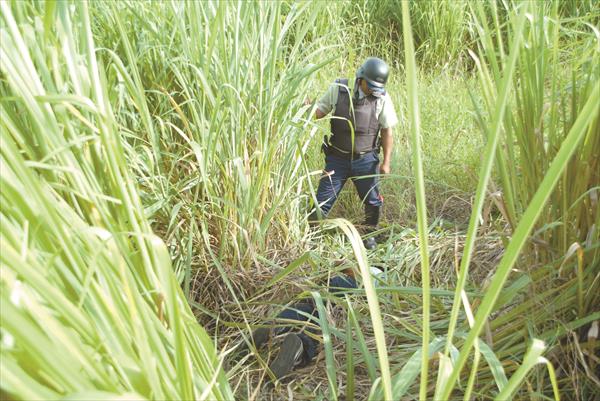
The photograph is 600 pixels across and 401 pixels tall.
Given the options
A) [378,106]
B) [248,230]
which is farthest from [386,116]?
[248,230]

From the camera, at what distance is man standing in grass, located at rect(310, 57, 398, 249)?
2695mm

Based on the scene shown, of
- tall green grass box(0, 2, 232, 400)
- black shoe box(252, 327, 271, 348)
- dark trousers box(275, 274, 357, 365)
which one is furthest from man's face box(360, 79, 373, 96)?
tall green grass box(0, 2, 232, 400)

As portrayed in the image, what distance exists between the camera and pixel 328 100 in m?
2.73

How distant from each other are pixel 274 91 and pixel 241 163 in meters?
0.29

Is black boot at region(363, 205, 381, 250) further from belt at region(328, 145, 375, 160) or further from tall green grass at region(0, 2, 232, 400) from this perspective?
tall green grass at region(0, 2, 232, 400)

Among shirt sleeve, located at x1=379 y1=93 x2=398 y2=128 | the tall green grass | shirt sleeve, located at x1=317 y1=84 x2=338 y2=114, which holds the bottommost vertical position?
shirt sleeve, located at x1=379 y1=93 x2=398 y2=128

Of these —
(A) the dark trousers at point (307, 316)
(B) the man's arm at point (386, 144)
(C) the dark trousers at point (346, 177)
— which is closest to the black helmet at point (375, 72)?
(B) the man's arm at point (386, 144)

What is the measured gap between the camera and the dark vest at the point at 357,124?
2699 millimetres

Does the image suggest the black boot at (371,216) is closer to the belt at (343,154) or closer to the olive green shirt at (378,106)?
the belt at (343,154)

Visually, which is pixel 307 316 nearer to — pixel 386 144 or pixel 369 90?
pixel 369 90

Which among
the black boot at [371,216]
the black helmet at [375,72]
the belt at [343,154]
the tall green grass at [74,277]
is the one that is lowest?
the black boot at [371,216]

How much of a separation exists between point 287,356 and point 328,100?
1794mm

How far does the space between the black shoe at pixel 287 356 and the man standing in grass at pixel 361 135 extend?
154 cm

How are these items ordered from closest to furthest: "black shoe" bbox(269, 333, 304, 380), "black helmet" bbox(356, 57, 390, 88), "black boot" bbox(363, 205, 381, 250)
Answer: "black shoe" bbox(269, 333, 304, 380)
"black helmet" bbox(356, 57, 390, 88)
"black boot" bbox(363, 205, 381, 250)
